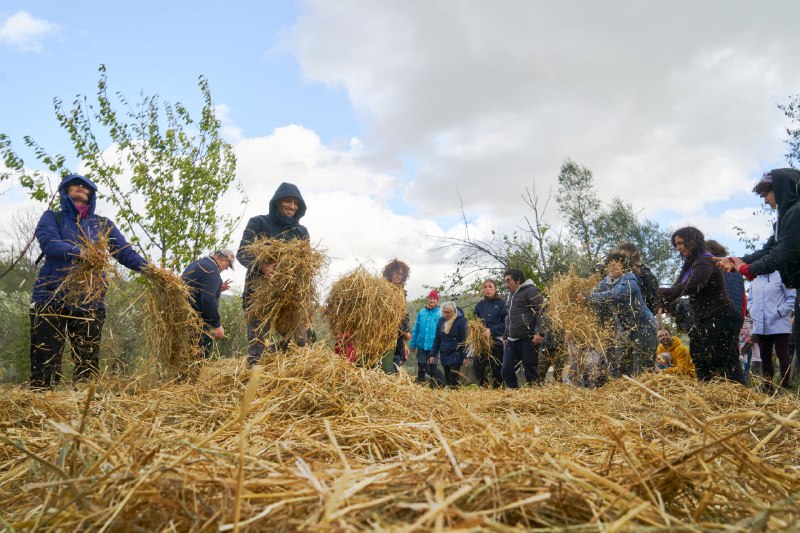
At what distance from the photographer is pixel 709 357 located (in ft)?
17.3

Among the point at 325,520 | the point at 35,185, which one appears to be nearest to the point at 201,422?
the point at 325,520

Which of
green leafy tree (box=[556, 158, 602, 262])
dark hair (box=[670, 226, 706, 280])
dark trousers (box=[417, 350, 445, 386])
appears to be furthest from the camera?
green leafy tree (box=[556, 158, 602, 262])

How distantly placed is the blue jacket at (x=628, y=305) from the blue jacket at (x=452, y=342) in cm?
396

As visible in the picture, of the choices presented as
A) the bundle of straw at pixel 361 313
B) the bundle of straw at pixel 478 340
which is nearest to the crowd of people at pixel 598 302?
the bundle of straw at pixel 361 313

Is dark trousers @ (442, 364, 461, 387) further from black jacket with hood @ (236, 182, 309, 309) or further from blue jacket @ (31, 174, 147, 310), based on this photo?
blue jacket @ (31, 174, 147, 310)

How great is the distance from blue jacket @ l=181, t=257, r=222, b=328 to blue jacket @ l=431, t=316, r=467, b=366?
16.9 feet

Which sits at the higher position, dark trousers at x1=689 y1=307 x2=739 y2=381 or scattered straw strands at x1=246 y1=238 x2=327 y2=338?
scattered straw strands at x1=246 y1=238 x2=327 y2=338

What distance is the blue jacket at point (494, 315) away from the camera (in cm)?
988

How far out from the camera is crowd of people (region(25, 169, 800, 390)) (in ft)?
15.0

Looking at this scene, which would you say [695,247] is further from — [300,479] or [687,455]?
[300,479]

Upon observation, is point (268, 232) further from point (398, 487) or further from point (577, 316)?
point (398, 487)

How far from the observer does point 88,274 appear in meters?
4.39

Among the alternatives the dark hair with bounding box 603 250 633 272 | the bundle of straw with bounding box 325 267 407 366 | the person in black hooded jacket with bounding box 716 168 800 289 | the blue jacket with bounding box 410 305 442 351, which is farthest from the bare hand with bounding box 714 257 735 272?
the blue jacket with bounding box 410 305 442 351

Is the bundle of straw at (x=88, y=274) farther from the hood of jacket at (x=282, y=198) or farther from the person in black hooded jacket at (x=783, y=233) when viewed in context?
the person in black hooded jacket at (x=783, y=233)
